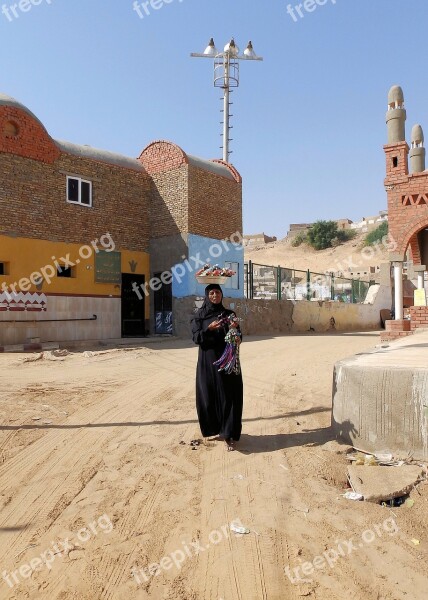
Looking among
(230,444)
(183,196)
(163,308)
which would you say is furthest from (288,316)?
(230,444)

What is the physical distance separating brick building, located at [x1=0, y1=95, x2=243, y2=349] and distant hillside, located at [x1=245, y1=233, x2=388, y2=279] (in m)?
32.3

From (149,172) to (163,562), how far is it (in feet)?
55.8

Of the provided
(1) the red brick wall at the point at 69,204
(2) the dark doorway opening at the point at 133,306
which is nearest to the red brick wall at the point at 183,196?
(1) the red brick wall at the point at 69,204

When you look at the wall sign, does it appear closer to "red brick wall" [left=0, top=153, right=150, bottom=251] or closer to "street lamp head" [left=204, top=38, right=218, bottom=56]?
"red brick wall" [left=0, top=153, right=150, bottom=251]

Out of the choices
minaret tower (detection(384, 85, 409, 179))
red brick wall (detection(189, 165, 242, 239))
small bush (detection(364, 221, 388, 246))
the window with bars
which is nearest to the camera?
minaret tower (detection(384, 85, 409, 179))

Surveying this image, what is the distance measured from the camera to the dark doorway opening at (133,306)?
17203 millimetres

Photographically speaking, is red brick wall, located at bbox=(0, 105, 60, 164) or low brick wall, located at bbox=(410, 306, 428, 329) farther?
red brick wall, located at bbox=(0, 105, 60, 164)

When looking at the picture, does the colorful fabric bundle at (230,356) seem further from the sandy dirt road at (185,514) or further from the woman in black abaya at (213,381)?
the sandy dirt road at (185,514)

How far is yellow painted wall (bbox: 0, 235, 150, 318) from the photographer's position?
13594 mm

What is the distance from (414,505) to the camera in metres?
3.30

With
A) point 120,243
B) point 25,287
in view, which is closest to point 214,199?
point 120,243

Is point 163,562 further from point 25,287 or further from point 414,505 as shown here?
point 25,287

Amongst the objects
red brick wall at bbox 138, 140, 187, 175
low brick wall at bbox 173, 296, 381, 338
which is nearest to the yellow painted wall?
low brick wall at bbox 173, 296, 381, 338

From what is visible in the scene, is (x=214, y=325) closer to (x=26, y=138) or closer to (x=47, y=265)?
(x=47, y=265)
